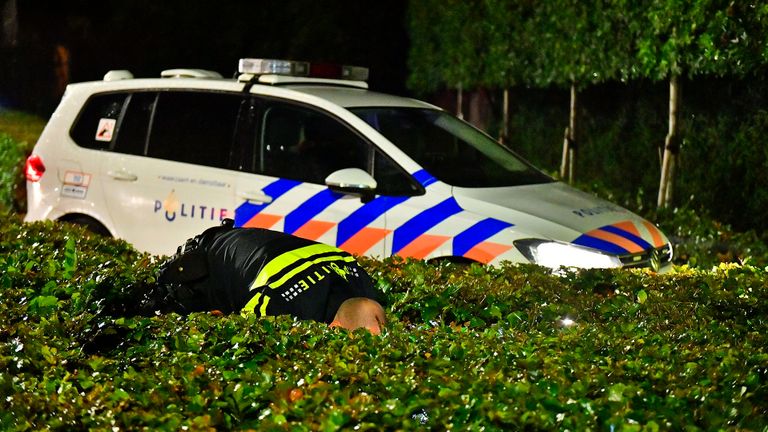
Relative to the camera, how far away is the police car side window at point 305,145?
282 inches

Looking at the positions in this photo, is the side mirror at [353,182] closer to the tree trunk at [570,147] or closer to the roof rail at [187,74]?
the roof rail at [187,74]

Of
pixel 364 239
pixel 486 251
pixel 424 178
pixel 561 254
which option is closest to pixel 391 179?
pixel 424 178

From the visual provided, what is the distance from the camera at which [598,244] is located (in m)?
6.43

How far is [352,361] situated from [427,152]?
3.79m

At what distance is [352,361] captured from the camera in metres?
3.46

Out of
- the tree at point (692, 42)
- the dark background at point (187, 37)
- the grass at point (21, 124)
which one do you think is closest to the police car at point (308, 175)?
the tree at point (692, 42)

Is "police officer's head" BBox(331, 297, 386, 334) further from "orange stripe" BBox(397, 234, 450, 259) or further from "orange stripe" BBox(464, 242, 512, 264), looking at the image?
"orange stripe" BBox(397, 234, 450, 259)

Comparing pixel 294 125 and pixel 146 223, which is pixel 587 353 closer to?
pixel 294 125

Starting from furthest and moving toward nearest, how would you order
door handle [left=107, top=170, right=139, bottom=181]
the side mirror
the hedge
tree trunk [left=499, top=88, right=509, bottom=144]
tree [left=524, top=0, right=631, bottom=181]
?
tree trunk [left=499, top=88, right=509, bottom=144], tree [left=524, top=0, right=631, bottom=181], door handle [left=107, top=170, right=139, bottom=181], the side mirror, the hedge

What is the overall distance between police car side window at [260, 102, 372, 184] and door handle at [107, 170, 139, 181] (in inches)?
38.6

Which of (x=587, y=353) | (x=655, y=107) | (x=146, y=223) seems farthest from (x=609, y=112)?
(x=587, y=353)

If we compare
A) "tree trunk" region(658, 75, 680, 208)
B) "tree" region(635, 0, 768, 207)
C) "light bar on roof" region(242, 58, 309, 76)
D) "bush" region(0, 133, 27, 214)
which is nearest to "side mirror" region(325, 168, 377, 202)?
"light bar on roof" region(242, 58, 309, 76)

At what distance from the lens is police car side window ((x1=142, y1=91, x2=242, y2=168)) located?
759 centimetres

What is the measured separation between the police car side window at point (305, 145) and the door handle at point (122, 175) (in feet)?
3.22
